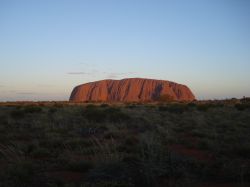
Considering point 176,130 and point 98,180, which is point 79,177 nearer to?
point 98,180

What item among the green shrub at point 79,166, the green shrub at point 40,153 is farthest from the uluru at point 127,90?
the green shrub at point 79,166

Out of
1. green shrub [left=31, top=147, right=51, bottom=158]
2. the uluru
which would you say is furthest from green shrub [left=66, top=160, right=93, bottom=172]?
the uluru

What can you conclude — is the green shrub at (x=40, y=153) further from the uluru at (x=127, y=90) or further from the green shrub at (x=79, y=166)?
the uluru at (x=127, y=90)

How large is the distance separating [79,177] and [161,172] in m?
1.62

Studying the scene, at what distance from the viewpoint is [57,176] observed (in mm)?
5773

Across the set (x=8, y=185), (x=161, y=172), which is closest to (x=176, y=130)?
(x=161, y=172)

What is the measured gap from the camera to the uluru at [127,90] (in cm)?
11325

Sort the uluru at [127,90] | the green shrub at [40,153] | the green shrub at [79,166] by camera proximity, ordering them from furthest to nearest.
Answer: the uluru at [127,90], the green shrub at [40,153], the green shrub at [79,166]

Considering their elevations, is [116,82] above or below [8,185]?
above

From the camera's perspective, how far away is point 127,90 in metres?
118

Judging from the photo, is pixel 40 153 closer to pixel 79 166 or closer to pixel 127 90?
pixel 79 166

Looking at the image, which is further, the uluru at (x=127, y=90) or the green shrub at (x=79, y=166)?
the uluru at (x=127, y=90)

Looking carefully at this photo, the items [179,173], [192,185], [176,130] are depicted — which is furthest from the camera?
[176,130]

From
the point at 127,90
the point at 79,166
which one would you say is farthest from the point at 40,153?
the point at 127,90
